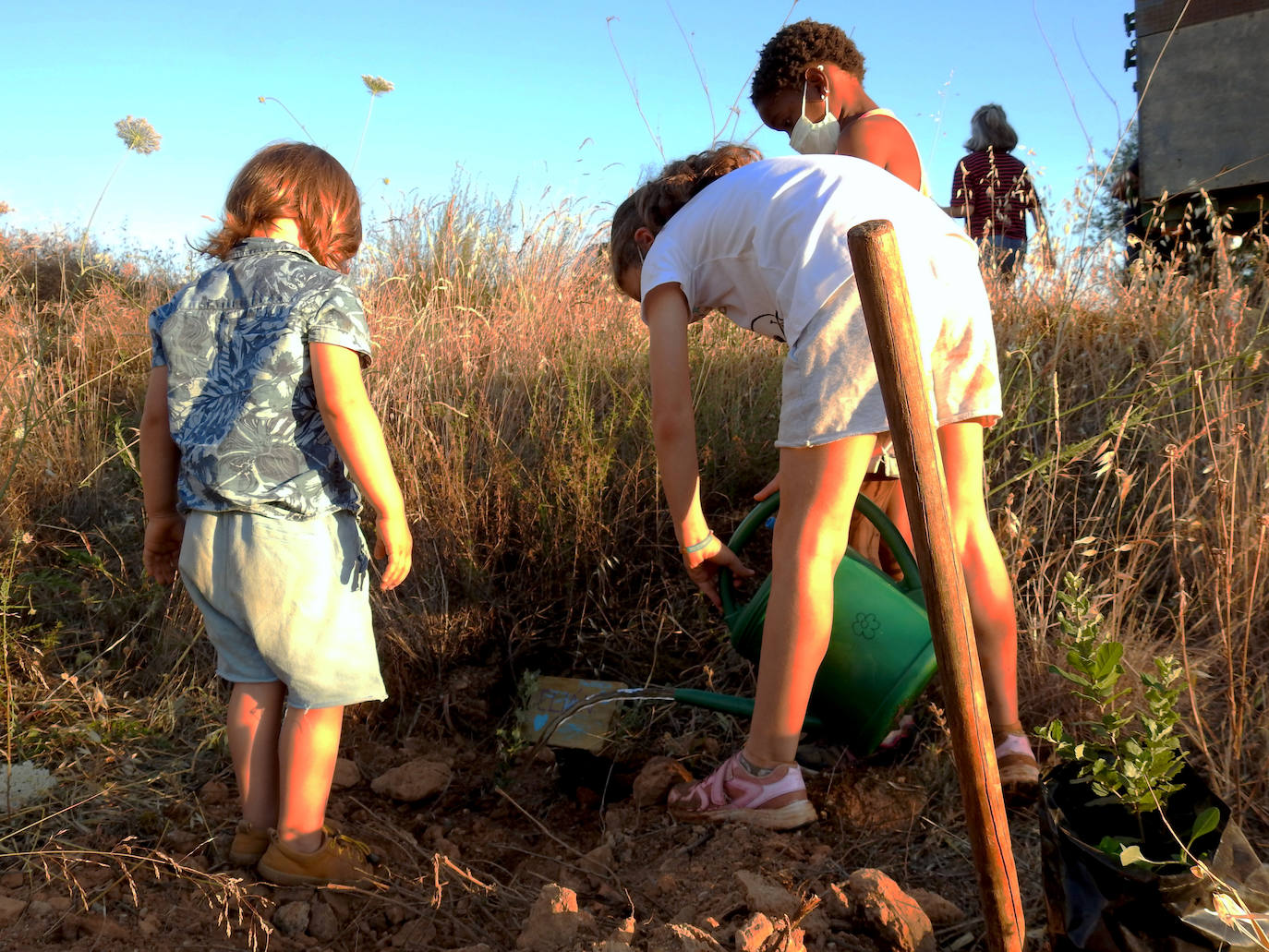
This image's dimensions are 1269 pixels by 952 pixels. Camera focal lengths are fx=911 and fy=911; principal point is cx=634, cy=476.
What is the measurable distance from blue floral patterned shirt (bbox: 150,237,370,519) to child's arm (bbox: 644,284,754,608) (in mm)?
571

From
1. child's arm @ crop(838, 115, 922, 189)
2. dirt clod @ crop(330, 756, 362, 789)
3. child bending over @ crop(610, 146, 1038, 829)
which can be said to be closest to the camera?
child bending over @ crop(610, 146, 1038, 829)

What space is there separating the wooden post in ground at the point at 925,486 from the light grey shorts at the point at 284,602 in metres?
1.14

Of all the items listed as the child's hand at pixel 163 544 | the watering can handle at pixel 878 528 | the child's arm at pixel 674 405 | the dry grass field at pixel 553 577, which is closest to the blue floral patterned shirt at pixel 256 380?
the child's hand at pixel 163 544

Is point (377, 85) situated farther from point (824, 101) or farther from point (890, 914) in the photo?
point (890, 914)

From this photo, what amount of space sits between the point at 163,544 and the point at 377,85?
2.20m

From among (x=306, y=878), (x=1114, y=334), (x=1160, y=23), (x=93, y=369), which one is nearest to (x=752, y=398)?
(x=1114, y=334)

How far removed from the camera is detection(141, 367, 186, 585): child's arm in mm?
1854

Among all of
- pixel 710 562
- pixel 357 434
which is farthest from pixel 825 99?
pixel 357 434

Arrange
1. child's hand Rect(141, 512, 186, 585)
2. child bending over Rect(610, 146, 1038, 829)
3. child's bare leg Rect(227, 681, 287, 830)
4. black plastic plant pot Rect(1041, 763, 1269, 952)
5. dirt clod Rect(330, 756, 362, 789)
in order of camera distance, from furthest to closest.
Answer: dirt clod Rect(330, 756, 362, 789) < child's hand Rect(141, 512, 186, 585) < child's bare leg Rect(227, 681, 287, 830) < child bending over Rect(610, 146, 1038, 829) < black plastic plant pot Rect(1041, 763, 1269, 952)

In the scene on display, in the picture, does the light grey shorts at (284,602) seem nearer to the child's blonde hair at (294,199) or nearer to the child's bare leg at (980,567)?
the child's blonde hair at (294,199)

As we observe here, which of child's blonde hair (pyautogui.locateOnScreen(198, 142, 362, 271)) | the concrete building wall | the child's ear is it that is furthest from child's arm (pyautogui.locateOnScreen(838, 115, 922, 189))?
the concrete building wall

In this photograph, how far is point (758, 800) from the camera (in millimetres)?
1825

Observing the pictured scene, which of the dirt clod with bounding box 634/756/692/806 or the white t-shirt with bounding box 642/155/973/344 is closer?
the white t-shirt with bounding box 642/155/973/344

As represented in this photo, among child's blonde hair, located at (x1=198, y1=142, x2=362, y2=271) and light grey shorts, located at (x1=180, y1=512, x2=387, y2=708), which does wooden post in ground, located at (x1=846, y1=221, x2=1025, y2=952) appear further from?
child's blonde hair, located at (x1=198, y1=142, x2=362, y2=271)
